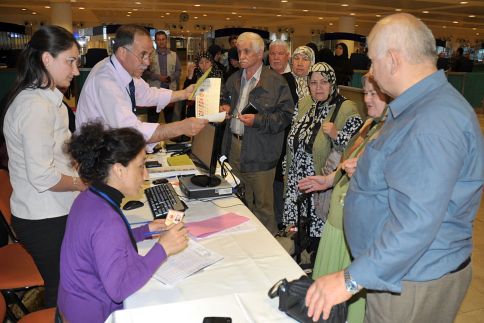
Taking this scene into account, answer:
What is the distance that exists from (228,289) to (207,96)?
135cm

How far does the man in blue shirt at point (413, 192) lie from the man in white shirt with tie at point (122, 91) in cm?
135

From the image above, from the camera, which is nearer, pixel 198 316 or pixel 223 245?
pixel 198 316

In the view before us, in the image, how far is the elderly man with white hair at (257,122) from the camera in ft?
10.9

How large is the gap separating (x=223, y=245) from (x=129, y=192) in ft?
1.69

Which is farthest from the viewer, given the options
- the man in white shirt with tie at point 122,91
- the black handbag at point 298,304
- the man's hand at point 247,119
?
the man's hand at point 247,119

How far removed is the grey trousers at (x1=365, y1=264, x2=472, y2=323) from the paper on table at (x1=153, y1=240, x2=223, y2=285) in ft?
2.13

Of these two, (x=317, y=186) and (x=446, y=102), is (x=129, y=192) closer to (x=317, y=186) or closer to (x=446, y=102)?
(x=446, y=102)

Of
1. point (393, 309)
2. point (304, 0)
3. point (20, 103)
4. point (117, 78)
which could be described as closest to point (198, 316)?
point (393, 309)

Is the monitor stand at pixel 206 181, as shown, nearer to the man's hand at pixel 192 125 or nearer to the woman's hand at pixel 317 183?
the man's hand at pixel 192 125

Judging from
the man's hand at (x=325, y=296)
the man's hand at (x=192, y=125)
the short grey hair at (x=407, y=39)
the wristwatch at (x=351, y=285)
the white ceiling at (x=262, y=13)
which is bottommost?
the man's hand at (x=325, y=296)

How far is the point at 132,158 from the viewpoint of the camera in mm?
1514

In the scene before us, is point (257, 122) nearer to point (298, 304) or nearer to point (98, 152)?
point (98, 152)

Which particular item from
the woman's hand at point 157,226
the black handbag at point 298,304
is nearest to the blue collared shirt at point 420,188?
the black handbag at point 298,304

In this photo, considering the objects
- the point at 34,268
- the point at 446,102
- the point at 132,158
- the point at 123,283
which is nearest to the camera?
the point at 446,102
